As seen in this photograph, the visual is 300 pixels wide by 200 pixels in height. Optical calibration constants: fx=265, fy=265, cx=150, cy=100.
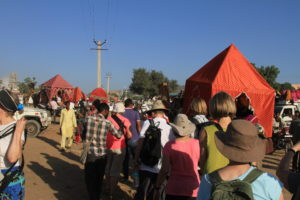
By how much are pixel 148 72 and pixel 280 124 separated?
48.6 m

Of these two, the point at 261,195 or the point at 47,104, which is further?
the point at 47,104

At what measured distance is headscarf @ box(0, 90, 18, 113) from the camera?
283 centimetres

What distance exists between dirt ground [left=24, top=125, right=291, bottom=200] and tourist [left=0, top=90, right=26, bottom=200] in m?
2.92

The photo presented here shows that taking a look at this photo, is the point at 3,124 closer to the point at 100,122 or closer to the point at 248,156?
the point at 100,122

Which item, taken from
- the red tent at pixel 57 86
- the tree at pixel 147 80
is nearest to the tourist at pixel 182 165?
the red tent at pixel 57 86

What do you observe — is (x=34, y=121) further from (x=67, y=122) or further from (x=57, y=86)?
(x=57, y=86)

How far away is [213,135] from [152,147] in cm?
126

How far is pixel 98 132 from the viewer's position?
15.9 feet

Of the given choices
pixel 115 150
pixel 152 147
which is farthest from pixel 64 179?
pixel 152 147

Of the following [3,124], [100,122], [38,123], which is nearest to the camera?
[3,124]

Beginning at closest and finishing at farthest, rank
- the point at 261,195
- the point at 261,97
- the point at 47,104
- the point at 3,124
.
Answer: the point at 261,195 < the point at 3,124 < the point at 261,97 < the point at 47,104

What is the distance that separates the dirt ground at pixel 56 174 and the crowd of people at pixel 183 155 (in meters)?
0.72

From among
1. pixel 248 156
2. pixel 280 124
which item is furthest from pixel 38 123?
pixel 248 156

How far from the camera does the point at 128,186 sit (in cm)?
643
